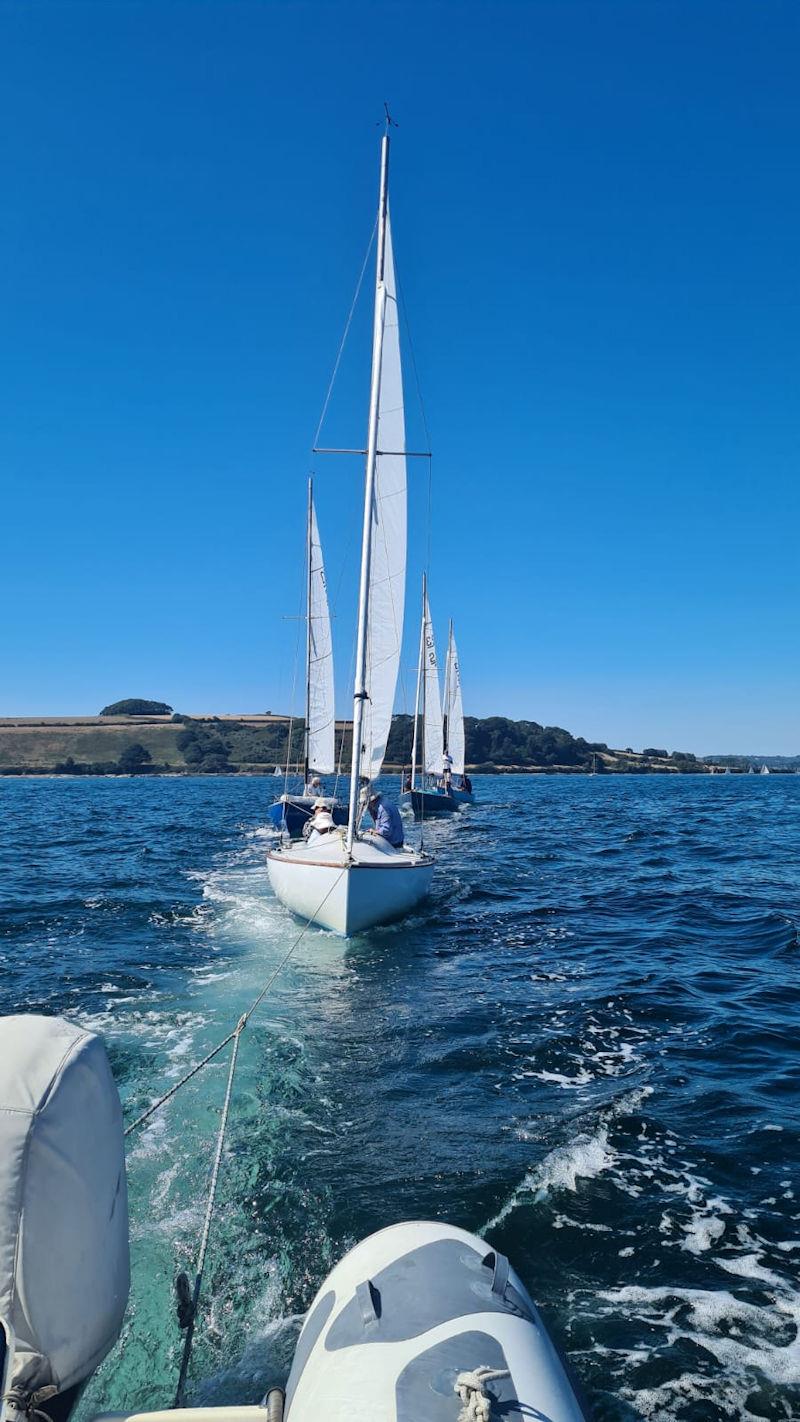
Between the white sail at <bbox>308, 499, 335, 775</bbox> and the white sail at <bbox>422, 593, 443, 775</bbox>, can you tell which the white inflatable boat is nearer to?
the white sail at <bbox>308, 499, 335, 775</bbox>

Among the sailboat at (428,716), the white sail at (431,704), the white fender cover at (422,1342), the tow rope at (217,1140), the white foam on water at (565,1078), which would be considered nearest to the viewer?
the white fender cover at (422,1342)

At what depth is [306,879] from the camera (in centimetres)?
1305

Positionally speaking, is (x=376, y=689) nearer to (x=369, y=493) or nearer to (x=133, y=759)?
(x=369, y=493)

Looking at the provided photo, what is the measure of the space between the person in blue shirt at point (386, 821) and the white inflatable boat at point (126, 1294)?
11.3 meters

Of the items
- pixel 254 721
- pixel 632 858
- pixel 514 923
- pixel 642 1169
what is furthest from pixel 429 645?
pixel 254 721

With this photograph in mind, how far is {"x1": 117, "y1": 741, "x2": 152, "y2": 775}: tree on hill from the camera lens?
145500 mm

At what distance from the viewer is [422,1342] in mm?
2666

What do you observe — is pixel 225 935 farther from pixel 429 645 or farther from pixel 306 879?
pixel 429 645

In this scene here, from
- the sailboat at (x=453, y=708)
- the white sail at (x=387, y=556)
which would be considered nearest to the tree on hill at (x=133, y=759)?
the sailboat at (x=453, y=708)

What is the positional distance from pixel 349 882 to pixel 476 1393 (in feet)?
33.1

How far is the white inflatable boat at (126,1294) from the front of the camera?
8.27 feet

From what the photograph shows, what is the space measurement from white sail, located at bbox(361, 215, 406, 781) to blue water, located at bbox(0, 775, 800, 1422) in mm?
4226

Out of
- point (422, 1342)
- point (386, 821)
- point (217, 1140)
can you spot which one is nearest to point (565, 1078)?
point (217, 1140)

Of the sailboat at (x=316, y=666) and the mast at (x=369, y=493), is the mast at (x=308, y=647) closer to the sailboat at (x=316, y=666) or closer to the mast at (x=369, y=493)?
the sailboat at (x=316, y=666)
